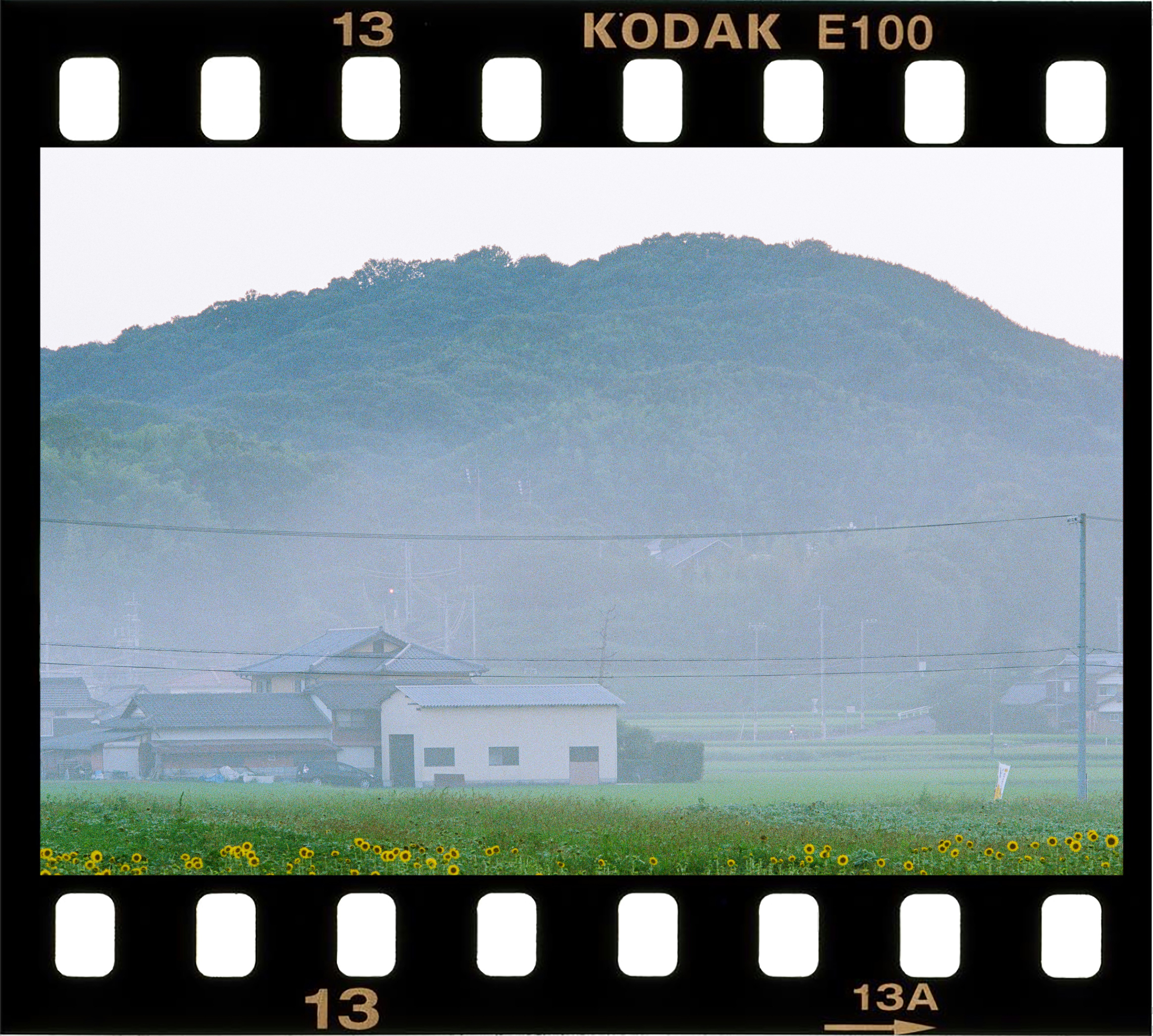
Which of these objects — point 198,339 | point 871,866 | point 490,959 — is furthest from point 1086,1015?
point 198,339

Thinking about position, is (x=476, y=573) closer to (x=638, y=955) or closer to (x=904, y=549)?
(x=904, y=549)

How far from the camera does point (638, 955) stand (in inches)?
323

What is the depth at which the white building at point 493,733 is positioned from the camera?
10.9 meters

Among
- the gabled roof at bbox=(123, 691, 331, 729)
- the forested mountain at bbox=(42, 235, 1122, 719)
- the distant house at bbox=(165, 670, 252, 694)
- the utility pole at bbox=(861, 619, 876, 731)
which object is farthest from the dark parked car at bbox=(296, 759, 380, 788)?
the utility pole at bbox=(861, 619, 876, 731)

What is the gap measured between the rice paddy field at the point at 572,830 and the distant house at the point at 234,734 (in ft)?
0.71

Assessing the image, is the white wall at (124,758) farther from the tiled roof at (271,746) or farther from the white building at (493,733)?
the white building at (493,733)

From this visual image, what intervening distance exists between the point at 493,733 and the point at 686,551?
4.75 m

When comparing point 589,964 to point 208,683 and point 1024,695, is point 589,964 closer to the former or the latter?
point 208,683

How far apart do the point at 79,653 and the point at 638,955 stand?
680cm

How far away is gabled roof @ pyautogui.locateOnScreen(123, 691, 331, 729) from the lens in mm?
11219

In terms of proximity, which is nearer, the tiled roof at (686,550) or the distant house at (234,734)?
the distant house at (234,734)

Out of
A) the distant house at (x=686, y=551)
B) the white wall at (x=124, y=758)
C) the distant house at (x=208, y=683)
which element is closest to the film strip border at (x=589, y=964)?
the white wall at (x=124, y=758)

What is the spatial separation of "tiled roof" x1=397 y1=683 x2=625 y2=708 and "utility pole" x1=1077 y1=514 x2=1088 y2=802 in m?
4.08

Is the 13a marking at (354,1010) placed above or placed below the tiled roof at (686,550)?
below
